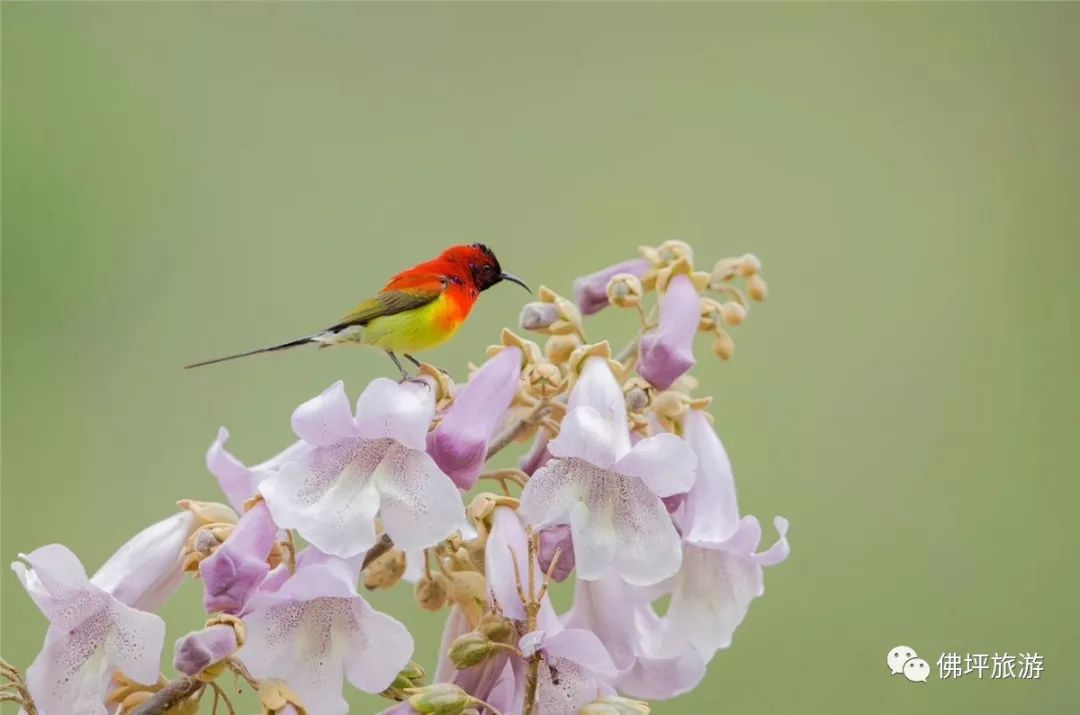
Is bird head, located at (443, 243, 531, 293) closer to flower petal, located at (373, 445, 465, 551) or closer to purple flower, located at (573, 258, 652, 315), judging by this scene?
purple flower, located at (573, 258, 652, 315)

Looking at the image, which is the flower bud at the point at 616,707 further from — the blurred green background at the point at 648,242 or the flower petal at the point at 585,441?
the blurred green background at the point at 648,242

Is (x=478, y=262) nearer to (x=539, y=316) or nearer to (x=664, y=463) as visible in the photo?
(x=539, y=316)

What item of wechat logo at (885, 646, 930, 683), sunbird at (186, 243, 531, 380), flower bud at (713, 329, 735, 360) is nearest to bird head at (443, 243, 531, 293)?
sunbird at (186, 243, 531, 380)

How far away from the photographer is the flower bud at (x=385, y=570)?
63cm

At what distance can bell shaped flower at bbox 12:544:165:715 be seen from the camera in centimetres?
51

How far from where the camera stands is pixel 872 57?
2.23m

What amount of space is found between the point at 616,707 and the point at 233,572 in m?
0.16

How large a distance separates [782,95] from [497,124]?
497mm

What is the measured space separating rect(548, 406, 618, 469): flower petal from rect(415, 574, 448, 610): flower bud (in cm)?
11

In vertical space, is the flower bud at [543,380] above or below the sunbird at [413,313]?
below

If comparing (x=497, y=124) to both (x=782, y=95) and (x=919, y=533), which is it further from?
(x=919, y=533)

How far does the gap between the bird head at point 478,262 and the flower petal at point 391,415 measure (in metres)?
0.14

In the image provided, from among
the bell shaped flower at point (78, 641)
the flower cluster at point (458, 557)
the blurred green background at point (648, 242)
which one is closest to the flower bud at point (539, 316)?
the flower cluster at point (458, 557)

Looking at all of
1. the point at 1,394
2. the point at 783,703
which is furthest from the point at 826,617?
the point at 1,394
